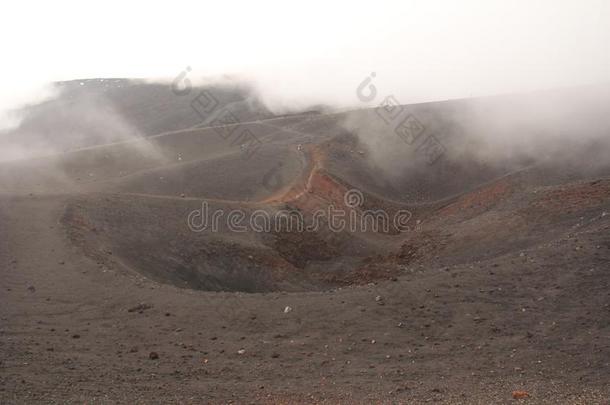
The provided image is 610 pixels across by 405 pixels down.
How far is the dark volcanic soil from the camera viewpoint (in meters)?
9.15

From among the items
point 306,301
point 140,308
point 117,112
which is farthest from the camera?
point 117,112

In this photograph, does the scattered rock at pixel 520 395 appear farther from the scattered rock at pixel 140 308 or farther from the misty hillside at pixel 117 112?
the misty hillside at pixel 117 112

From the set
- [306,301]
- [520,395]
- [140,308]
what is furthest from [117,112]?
[520,395]

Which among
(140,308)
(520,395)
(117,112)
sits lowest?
(520,395)

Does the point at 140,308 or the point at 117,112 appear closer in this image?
the point at 140,308

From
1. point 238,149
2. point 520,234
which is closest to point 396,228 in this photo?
point 520,234

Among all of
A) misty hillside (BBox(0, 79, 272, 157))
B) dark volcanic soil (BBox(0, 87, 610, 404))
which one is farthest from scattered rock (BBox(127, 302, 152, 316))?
misty hillside (BBox(0, 79, 272, 157))

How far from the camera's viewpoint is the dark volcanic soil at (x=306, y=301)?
9.15m

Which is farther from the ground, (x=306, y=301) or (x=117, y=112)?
(x=117, y=112)

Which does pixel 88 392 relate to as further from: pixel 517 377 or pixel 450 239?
pixel 450 239

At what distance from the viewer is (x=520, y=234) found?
16484mm

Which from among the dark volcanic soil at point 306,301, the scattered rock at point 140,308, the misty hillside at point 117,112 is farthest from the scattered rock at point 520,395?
the misty hillside at point 117,112

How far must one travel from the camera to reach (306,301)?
1265cm

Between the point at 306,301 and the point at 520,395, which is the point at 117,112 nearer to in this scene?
the point at 306,301
